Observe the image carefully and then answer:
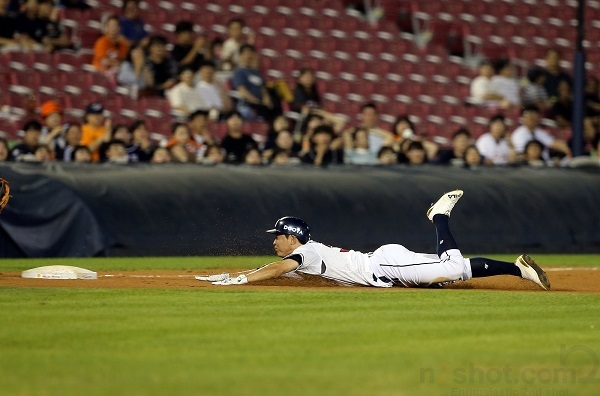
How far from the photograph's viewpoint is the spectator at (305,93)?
794 inches

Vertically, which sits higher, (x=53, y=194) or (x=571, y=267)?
(x=53, y=194)

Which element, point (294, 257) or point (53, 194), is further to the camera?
point (53, 194)

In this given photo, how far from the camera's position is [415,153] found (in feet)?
60.9

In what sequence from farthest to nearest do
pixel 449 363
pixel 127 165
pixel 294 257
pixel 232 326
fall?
pixel 127 165 < pixel 294 257 < pixel 232 326 < pixel 449 363

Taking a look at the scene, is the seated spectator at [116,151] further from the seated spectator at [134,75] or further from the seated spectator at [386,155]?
the seated spectator at [386,155]

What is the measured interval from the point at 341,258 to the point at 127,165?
6.25m

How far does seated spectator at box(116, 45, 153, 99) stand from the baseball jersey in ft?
30.2

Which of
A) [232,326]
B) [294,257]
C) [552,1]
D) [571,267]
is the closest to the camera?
[232,326]

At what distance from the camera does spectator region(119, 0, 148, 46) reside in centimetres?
1997

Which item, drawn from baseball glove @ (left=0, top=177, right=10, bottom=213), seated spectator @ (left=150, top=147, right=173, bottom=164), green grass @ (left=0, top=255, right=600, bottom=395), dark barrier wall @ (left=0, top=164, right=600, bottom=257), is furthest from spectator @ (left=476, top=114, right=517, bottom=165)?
baseball glove @ (left=0, top=177, right=10, bottom=213)

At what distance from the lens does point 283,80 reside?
69.2 ft

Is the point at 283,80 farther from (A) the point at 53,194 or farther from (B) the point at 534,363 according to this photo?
(B) the point at 534,363

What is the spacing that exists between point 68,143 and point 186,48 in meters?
3.68

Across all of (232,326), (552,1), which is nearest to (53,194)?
(232,326)
